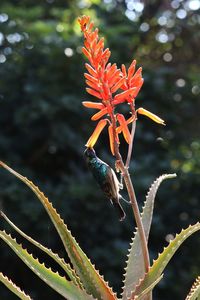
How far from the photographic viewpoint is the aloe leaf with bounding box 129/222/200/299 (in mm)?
1156

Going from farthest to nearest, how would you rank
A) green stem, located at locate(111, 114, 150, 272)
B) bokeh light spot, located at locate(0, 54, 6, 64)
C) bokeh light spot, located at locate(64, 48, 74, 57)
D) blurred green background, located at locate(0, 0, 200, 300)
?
1. bokeh light spot, located at locate(0, 54, 6, 64)
2. bokeh light spot, located at locate(64, 48, 74, 57)
3. blurred green background, located at locate(0, 0, 200, 300)
4. green stem, located at locate(111, 114, 150, 272)

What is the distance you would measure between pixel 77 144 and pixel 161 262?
352 centimetres

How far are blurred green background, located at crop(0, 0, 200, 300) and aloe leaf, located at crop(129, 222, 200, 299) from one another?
3.07m

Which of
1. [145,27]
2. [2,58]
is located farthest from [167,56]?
[2,58]

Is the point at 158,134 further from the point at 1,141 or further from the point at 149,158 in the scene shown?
the point at 1,141

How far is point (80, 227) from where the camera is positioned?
4555 millimetres

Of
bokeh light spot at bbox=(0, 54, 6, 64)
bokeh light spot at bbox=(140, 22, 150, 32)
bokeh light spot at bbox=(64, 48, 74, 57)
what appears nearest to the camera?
bokeh light spot at bbox=(64, 48, 74, 57)

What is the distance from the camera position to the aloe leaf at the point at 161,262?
116 cm

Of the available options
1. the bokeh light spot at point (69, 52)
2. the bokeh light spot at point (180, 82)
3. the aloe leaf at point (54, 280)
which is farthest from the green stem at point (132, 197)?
the bokeh light spot at point (180, 82)

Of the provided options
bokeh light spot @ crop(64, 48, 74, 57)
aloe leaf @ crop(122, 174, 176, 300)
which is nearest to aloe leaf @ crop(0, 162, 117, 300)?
aloe leaf @ crop(122, 174, 176, 300)

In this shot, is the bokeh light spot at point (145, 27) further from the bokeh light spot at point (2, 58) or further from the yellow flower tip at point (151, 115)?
the yellow flower tip at point (151, 115)

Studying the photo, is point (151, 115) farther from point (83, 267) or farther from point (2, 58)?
point (2, 58)

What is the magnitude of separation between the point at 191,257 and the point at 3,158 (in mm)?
1453

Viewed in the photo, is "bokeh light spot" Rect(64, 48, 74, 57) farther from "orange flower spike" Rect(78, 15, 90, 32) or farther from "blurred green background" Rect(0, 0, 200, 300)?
"orange flower spike" Rect(78, 15, 90, 32)
